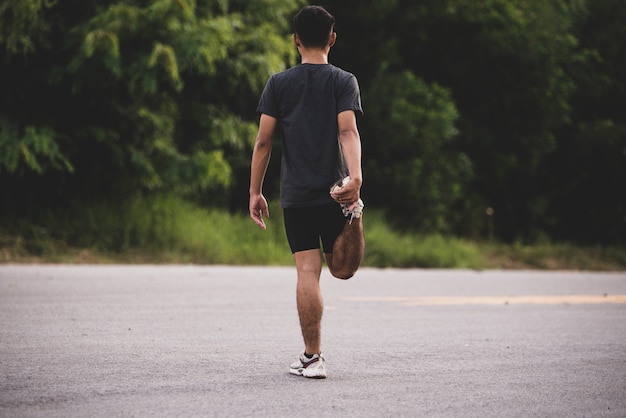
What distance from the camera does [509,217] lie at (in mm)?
29531

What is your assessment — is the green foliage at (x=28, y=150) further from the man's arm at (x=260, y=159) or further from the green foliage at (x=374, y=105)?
the man's arm at (x=260, y=159)

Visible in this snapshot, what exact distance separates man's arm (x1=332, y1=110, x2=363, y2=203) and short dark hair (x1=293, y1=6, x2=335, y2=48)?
19.2 inches

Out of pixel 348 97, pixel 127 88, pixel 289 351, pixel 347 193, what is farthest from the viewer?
pixel 127 88

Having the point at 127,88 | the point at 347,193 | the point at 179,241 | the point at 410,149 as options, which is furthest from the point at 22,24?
the point at 347,193

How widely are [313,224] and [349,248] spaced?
10.6 inches

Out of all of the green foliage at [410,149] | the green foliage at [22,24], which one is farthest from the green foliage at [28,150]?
the green foliage at [410,149]

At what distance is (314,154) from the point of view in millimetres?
5602

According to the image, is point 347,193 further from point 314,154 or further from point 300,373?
point 300,373

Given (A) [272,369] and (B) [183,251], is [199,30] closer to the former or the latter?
(B) [183,251]

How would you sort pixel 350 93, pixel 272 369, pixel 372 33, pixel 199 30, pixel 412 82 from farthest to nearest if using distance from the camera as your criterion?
pixel 372 33 < pixel 412 82 < pixel 199 30 < pixel 272 369 < pixel 350 93

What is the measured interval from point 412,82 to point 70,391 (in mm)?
20499

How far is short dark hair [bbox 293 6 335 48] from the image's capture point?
5652 mm

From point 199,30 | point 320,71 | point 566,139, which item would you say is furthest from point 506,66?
point 320,71

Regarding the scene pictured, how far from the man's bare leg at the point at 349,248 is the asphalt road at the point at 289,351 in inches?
26.9
